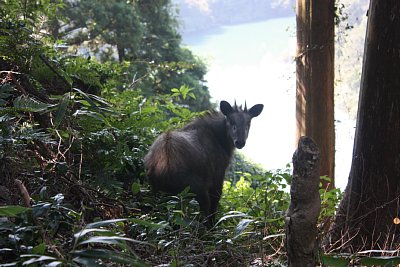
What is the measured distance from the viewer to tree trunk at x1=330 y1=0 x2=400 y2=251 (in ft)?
11.4

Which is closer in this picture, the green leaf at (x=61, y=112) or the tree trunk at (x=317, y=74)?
the green leaf at (x=61, y=112)

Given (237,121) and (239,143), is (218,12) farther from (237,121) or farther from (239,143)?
(239,143)

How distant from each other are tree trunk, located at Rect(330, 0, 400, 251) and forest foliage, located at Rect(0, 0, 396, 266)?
542 millimetres

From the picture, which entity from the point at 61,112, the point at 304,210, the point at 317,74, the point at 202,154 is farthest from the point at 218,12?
the point at 304,210

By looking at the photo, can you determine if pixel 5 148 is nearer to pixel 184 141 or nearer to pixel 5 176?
pixel 5 176

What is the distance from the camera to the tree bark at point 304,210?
2.25 meters

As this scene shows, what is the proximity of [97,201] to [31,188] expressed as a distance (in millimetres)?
433

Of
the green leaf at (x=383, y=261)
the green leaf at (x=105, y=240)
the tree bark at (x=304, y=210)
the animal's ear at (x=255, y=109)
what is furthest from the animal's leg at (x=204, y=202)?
the green leaf at (x=105, y=240)

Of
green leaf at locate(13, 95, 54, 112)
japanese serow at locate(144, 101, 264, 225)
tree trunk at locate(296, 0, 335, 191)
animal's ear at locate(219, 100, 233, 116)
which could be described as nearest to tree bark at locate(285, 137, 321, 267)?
japanese serow at locate(144, 101, 264, 225)

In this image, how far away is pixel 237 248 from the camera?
2930 mm

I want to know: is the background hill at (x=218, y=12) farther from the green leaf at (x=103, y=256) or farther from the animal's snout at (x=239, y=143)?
the green leaf at (x=103, y=256)

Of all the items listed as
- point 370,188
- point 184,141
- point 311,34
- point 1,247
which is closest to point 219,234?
point 370,188

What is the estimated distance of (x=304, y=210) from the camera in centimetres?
227

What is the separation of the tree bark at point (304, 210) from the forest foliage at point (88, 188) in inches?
14.5
